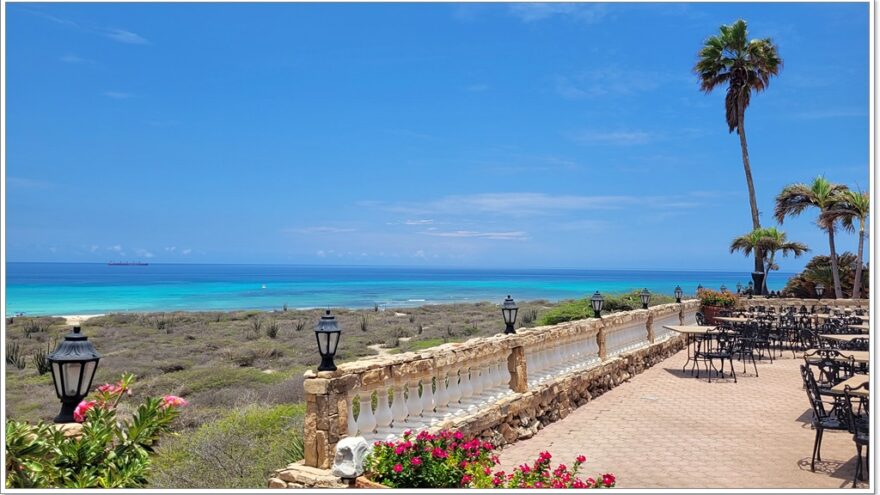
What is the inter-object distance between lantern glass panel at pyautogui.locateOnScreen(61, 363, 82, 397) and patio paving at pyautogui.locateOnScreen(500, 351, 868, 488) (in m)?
4.07

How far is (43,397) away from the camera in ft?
44.8

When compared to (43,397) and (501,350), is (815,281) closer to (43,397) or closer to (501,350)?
(501,350)

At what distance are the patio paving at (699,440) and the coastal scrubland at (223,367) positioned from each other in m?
3.12

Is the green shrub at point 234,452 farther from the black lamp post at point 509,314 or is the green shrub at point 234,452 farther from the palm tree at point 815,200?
the palm tree at point 815,200

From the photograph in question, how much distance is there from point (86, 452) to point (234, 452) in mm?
3152

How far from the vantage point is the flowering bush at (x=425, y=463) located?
4.75 metres

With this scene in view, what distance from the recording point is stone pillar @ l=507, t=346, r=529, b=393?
810cm

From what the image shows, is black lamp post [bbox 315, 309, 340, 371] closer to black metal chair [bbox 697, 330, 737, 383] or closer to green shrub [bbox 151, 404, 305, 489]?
green shrub [bbox 151, 404, 305, 489]

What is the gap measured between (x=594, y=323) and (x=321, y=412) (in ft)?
22.0

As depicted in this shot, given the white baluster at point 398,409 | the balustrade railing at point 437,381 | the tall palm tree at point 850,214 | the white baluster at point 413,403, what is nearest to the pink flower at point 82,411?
the balustrade railing at point 437,381

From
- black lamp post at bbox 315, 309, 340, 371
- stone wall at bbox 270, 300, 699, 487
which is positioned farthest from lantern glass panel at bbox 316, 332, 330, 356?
stone wall at bbox 270, 300, 699, 487

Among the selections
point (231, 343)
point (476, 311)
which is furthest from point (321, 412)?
point (476, 311)

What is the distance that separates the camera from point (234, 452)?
24.0ft

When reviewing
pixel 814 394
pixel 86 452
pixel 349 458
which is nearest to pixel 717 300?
pixel 814 394
